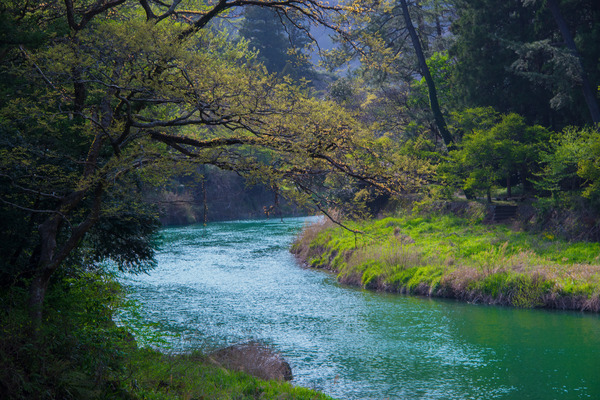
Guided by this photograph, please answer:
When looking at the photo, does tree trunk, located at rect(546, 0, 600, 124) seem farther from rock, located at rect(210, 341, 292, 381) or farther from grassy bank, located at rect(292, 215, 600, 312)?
rock, located at rect(210, 341, 292, 381)

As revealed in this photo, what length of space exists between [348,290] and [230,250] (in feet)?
34.1

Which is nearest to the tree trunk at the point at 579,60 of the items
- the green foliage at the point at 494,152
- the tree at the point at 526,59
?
the tree at the point at 526,59

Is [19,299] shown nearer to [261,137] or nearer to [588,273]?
[261,137]

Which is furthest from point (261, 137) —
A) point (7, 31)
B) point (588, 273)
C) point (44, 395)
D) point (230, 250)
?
point (230, 250)

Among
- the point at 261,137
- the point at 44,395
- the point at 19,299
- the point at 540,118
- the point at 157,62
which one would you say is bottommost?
the point at 44,395

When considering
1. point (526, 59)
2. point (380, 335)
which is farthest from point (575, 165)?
point (380, 335)

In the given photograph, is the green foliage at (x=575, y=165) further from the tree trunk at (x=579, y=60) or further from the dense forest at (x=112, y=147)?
the dense forest at (x=112, y=147)

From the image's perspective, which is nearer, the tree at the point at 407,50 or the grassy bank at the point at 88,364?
the grassy bank at the point at 88,364

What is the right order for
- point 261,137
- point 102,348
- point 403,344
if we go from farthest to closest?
point 403,344, point 261,137, point 102,348

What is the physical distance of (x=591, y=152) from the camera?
58.8 feet

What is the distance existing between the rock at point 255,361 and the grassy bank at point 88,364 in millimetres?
682

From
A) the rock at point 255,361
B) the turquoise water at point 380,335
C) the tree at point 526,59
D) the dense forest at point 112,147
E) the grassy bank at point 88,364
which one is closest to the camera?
the grassy bank at point 88,364

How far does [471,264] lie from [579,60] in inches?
382

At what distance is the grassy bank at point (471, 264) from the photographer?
49.0 ft
